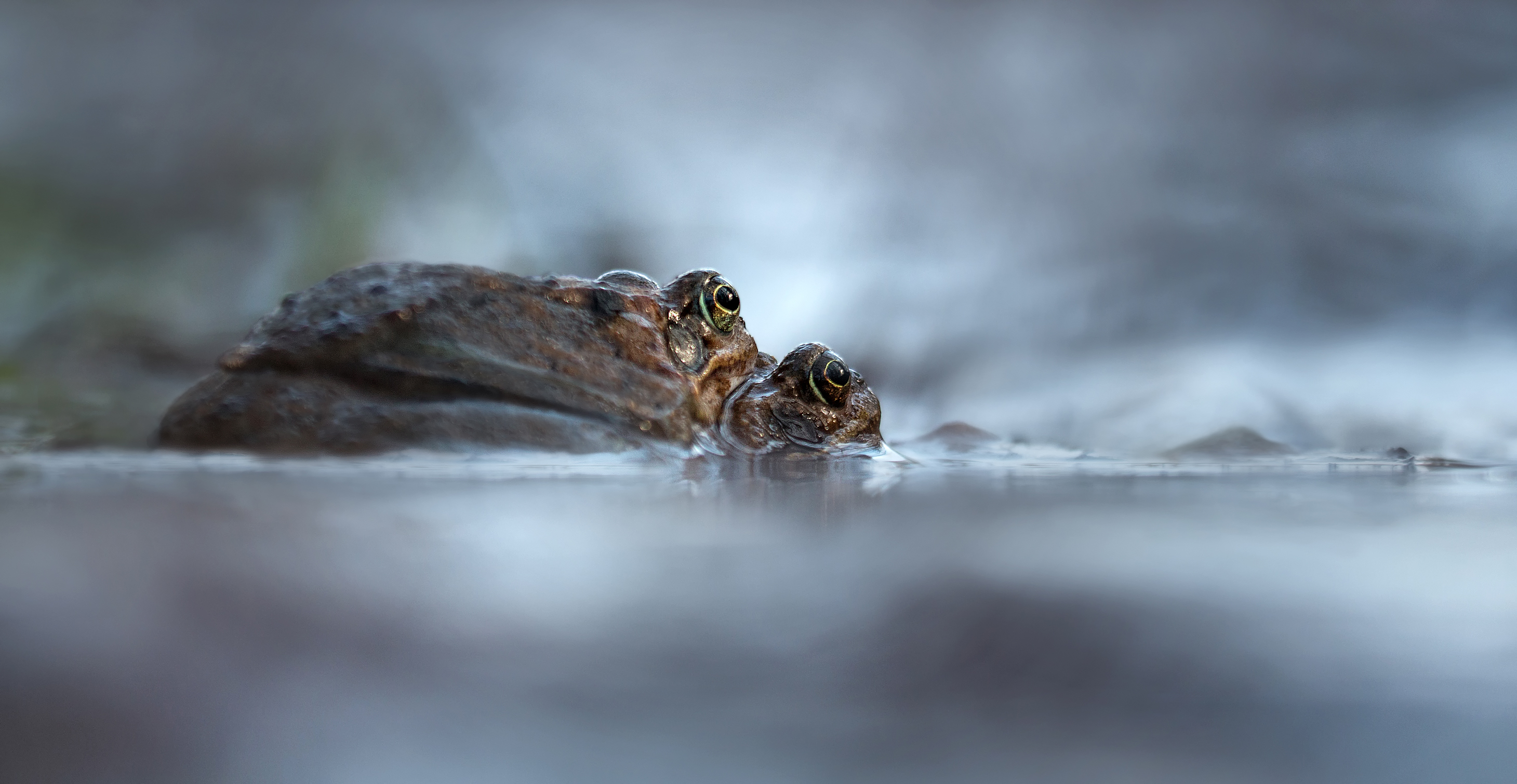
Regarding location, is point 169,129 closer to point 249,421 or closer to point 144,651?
point 249,421

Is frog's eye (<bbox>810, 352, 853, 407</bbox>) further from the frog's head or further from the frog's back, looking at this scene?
the frog's back

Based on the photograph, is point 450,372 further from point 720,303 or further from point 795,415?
point 795,415

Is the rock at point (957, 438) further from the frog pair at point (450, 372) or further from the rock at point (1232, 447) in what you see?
the frog pair at point (450, 372)

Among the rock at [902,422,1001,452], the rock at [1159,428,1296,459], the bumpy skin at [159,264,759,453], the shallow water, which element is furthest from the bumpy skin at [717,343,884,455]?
the shallow water

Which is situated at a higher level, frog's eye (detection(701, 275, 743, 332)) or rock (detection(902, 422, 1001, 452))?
frog's eye (detection(701, 275, 743, 332))

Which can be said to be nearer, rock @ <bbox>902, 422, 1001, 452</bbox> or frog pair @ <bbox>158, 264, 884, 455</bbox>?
frog pair @ <bbox>158, 264, 884, 455</bbox>

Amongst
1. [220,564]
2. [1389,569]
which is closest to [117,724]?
[220,564]

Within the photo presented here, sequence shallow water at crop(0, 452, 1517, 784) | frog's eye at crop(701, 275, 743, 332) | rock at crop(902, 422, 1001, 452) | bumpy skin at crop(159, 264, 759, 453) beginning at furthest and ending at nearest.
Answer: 1. rock at crop(902, 422, 1001, 452)
2. frog's eye at crop(701, 275, 743, 332)
3. bumpy skin at crop(159, 264, 759, 453)
4. shallow water at crop(0, 452, 1517, 784)

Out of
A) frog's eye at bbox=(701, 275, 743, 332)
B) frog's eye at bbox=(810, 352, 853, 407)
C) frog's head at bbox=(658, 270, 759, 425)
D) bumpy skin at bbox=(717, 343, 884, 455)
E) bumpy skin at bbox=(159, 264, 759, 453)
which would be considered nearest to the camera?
bumpy skin at bbox=(159, 264, 759, 453)
